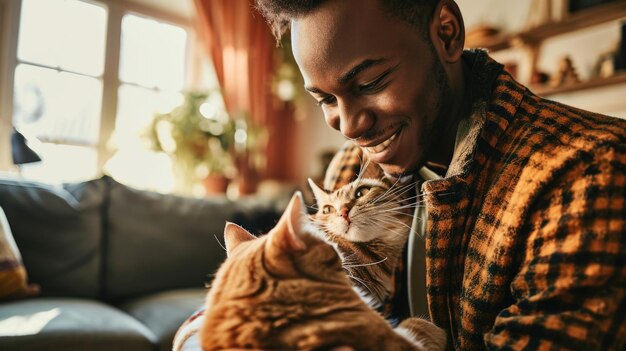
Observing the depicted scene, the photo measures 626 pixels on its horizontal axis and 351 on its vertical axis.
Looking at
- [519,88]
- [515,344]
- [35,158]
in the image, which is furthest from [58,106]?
[515,344]

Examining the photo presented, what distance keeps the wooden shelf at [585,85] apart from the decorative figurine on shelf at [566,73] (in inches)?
1.1

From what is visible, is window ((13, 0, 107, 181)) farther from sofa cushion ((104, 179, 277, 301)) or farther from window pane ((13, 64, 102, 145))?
sofa cushion ((104, 179, 277, 301))

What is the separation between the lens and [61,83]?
3307mm

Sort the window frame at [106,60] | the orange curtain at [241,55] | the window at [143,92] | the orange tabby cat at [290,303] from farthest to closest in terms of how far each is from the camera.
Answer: the orange curtain at [241,55] < the window at [143,92] < the window frame at [106,60] < the orange tabby cat at [290,303]

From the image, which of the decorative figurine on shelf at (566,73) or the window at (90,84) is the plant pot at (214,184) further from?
the decorative figurine on shelf at (566,73)

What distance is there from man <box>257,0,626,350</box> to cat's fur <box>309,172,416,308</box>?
0.06 meters

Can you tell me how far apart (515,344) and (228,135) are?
3100mm

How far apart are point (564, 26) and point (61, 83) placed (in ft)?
10.9

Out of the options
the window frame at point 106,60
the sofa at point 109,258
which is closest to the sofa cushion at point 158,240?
the sofa at point 109,258

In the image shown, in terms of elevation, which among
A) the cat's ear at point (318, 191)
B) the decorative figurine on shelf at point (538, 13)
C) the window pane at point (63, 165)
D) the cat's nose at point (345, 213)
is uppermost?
the decorative figurine on shelf at point (538, 13)

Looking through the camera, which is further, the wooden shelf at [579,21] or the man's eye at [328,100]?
the wooden shelf at [579,21]

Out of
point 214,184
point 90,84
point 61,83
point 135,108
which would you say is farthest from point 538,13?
point 61,83

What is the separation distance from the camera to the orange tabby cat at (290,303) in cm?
60

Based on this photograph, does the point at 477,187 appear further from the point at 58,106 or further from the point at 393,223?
the point at 58,106
